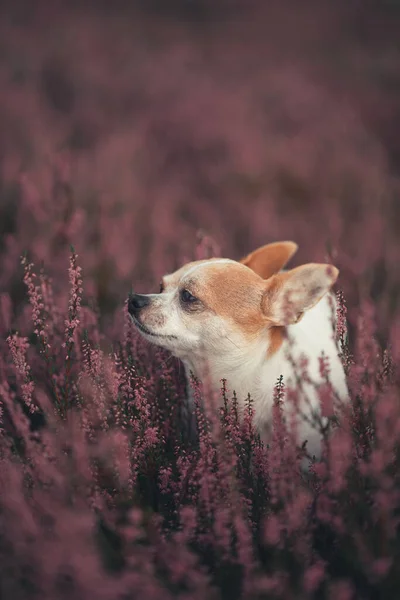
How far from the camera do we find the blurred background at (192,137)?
15.0 ft

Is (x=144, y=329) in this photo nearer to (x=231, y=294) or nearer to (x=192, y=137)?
(x=231, y=294)

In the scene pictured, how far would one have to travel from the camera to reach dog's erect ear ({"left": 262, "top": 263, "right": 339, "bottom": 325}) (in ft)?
7.51

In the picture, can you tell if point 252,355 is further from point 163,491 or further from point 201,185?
point 201,185

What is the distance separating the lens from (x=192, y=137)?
26.1 ft

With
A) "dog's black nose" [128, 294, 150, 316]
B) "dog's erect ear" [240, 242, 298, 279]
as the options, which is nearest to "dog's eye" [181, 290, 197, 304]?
"dog's black nose" [128, 294, 150, 316]

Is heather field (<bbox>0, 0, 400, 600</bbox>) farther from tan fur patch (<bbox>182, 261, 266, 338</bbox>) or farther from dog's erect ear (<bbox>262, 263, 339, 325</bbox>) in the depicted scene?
tan fur patch (<bbox>182, 261, 266, 338</bbox>)

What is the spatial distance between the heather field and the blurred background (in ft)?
0.14

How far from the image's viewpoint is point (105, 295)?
414 cm

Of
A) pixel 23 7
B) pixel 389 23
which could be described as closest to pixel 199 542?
pixel 23 7

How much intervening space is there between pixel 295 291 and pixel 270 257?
69cm

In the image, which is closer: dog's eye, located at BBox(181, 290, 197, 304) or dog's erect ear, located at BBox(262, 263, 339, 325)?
dog's erect ear, located at BBox(262, 263, 339, 325)

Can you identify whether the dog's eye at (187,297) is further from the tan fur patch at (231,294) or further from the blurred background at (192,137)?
the blurred background at (192,137)

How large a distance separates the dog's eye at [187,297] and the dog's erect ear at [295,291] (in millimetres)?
313

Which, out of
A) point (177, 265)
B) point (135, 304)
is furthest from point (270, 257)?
point (177, 265)
